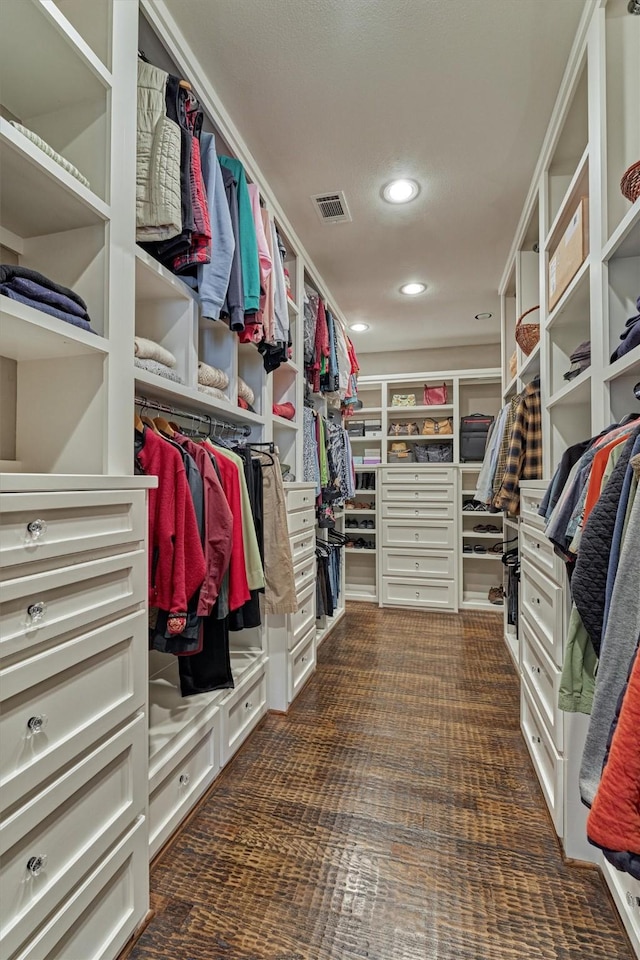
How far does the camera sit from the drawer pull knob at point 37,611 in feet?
2.66

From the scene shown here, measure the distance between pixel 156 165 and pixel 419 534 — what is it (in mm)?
3519

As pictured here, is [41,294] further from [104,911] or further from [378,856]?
[378,856]

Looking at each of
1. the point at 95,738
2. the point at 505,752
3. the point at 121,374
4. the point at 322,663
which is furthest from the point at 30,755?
the point at 322,663

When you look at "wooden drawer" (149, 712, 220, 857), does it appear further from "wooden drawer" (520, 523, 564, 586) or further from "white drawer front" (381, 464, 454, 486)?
"white drawer front" (381, 464, 454, 486)

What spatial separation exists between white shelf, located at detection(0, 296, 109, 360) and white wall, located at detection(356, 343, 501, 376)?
13.3 ft

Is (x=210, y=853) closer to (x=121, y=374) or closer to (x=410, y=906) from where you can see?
(x=410, y=906)

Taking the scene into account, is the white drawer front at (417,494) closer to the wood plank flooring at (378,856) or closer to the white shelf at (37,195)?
the wood plank flooring at (378,856)

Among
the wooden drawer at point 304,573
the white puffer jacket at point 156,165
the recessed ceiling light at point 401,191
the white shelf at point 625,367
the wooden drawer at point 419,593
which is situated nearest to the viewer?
the white shelf at point 625,367

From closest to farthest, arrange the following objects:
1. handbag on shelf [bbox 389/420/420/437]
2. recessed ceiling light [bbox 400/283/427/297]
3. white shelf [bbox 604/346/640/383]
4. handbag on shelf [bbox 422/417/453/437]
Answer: white shelf [bbox 604/346/640/383]
recessed ceiling light [bbox 400/283/427/297]
handbag on shelf [bbox 422/417/453/437]
handbag on shelf [bbox 389/420/420/437]

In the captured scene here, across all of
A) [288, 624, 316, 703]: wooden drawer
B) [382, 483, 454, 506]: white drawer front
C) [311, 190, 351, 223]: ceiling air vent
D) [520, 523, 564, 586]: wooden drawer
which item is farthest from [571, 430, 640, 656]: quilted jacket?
[382, 483, 454, 506]: white drawer front

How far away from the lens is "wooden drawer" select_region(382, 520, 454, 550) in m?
4.04

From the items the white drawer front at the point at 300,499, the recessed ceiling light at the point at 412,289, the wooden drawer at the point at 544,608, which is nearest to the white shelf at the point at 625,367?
the wooden drawer at the point at 544,608

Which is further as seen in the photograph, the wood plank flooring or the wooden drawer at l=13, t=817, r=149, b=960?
the wood plank flooring

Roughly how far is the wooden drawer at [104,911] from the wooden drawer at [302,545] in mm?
1345
